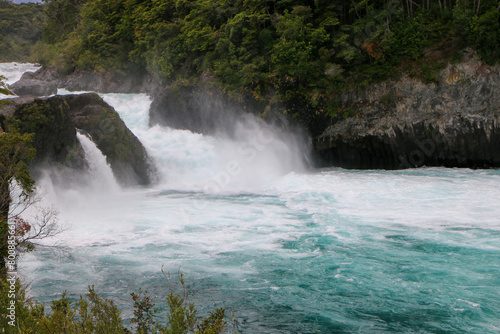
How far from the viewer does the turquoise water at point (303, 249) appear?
749 centimetres

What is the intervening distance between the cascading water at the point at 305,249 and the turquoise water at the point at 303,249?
0.03 metres

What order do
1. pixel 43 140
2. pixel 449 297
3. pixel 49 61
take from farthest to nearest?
1. pixel 49 61
2. pixel 43 140
3. pixel 449 297

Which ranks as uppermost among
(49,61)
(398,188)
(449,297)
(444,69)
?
(49,61)

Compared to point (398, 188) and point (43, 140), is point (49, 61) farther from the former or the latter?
point (398, 188)

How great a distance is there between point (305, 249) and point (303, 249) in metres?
0.05

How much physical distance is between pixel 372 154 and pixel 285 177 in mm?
4315

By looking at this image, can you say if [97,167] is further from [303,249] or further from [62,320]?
[62,320]

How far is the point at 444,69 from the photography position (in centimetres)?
1856

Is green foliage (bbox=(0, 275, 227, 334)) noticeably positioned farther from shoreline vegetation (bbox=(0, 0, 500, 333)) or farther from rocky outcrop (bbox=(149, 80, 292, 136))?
rocky outcrop (bbox=(149, 80, 292, 136))

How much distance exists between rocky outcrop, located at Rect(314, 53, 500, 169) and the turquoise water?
3.40 ft

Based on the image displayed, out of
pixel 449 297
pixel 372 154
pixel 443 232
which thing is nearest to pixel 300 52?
pixel 372 154

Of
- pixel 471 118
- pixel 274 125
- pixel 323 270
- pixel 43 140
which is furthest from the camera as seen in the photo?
pixel 274 125

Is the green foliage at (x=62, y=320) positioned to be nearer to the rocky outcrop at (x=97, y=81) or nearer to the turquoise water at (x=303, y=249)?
the turquoise water at (x=303, y=249)

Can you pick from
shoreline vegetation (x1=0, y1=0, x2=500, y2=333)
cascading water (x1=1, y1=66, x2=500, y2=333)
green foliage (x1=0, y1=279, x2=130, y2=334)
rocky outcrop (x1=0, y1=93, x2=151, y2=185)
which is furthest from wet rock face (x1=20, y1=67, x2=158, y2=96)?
green foliage (x1=0, y1=279, x2=130, y2=334)
